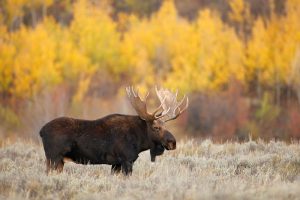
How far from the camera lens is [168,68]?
1914 inches

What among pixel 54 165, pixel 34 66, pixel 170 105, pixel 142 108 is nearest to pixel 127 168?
pixel 142 108

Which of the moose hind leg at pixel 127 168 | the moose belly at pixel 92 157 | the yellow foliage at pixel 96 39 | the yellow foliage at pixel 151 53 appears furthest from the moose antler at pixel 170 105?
the yellow foliage at pixel 96 39

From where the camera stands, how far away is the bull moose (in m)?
11.2

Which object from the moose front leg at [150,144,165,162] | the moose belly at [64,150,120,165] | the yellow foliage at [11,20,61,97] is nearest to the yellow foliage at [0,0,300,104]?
the yellow foliage at [11,20,61,97]

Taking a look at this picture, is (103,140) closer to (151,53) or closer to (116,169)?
(116,169)

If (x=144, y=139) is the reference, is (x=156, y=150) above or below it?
below

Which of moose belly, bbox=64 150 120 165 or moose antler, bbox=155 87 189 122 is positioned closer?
moose belly, bbox=64 150 120 165

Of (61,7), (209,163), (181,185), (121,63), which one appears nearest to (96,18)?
(121,63)

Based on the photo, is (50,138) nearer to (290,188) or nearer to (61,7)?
(290,188)

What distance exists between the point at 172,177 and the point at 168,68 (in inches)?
1491

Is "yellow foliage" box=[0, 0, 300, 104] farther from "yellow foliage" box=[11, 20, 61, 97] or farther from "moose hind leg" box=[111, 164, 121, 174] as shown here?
"moose hind leg" box=[111, 164, 121, 174]

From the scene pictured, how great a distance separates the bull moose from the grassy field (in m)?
0.29

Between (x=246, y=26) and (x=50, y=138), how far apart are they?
1904 inches

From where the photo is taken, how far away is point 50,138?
36.7ft
